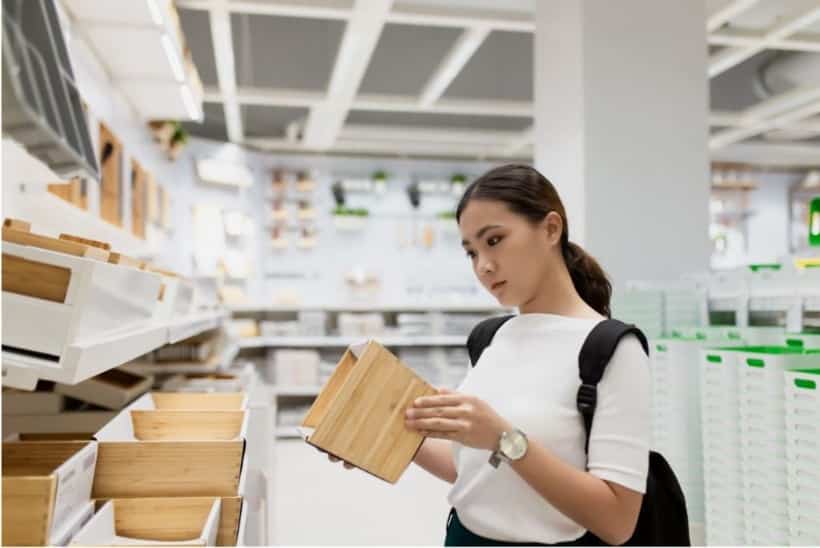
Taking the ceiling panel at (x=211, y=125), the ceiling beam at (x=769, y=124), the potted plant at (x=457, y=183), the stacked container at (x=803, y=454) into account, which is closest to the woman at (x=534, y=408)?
the stacked container at (x=803, y=454)

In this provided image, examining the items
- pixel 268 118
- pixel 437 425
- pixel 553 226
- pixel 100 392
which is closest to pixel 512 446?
pixel 437 425

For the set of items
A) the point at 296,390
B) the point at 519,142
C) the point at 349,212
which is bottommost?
the point at 296,390

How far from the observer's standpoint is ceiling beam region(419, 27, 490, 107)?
19.1 feet

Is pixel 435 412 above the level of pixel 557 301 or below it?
below

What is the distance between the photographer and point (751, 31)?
5.79 metres

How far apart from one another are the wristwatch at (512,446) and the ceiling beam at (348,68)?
14.0ft

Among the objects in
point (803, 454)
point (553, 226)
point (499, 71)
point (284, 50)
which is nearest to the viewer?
point (553, 226)

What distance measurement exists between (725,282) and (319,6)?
3298 millimetres

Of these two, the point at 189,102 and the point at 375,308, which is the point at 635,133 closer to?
the point at 189,102

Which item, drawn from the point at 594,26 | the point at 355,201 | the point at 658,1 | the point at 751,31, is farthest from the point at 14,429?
the point at 355,201

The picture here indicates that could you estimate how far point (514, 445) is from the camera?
4.27ft

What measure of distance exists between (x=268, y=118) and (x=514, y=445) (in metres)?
8.58

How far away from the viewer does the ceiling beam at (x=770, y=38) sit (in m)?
5.38

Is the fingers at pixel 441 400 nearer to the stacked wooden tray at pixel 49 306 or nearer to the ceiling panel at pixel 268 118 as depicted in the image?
the stacked wooden tray at pixel 49 306
